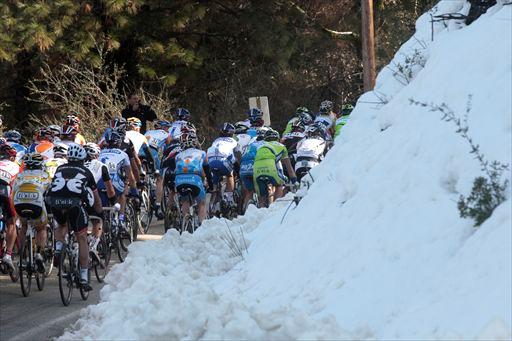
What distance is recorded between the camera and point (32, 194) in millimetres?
16484

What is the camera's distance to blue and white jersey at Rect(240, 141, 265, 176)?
2216cm

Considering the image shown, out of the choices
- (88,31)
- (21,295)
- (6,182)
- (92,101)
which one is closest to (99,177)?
(6,182)

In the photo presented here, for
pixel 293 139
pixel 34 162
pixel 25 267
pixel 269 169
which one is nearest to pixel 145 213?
pixel 269 169

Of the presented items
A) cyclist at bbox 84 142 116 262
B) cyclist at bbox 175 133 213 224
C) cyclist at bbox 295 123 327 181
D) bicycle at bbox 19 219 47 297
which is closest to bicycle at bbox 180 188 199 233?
cyclist at bbox 175 133 213 224

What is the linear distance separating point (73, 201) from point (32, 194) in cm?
158

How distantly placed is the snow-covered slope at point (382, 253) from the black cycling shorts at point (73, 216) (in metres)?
3.60

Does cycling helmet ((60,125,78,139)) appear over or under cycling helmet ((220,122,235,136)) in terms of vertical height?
over

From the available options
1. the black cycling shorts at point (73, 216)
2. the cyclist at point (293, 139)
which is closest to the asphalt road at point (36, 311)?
the black cycling shorts at point (73, 216)

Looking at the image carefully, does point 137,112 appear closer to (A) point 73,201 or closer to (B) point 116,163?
(B) point 116,163

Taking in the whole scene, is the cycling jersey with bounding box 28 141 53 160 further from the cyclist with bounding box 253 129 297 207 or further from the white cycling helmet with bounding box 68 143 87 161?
the white cycling helmet with bounding box 68 143 87 161

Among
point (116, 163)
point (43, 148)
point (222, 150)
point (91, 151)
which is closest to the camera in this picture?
point (91, 151)

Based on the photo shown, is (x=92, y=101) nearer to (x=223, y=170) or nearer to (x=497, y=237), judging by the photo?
(x=223, y=170)

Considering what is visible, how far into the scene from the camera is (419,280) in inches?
292

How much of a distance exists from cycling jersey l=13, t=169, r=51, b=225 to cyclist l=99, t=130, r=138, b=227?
8.43ft
